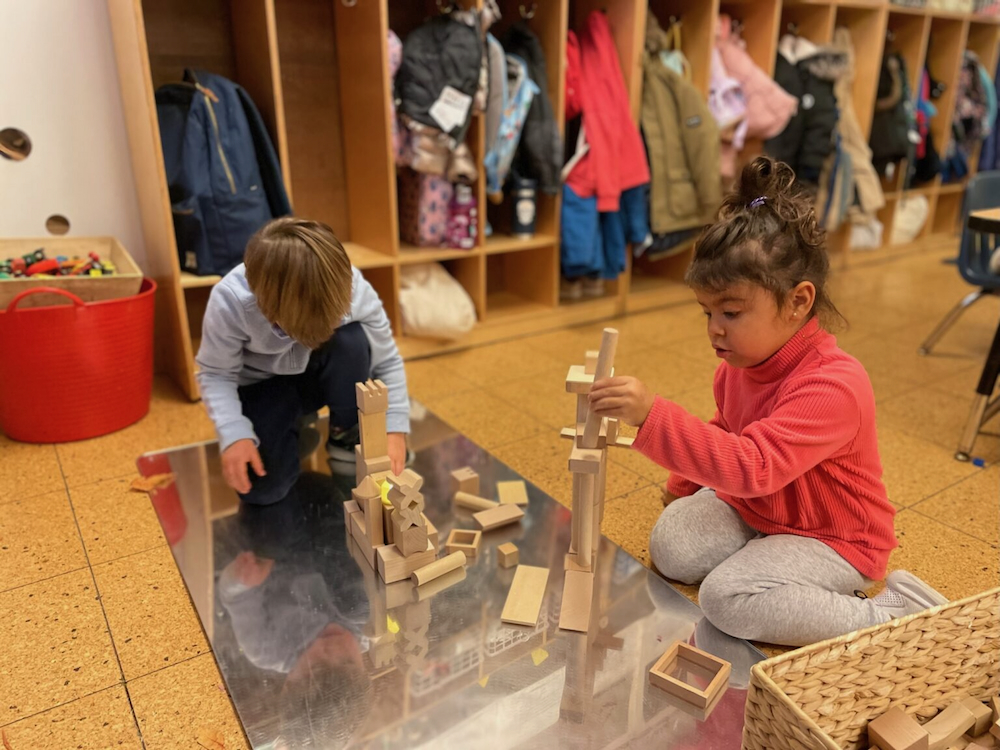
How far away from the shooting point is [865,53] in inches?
133

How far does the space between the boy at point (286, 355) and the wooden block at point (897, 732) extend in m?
0.82

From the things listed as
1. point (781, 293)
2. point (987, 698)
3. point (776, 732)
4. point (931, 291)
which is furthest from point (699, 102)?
point (776, 732)

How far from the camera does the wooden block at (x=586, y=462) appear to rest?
1.06m

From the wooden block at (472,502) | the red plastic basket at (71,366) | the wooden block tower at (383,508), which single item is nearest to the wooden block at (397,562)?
the wooden block tower at (383,508)

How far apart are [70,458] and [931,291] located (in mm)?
3274

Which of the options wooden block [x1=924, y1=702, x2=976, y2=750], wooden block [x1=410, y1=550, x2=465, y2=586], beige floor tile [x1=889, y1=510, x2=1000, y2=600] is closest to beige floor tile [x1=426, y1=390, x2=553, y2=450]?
wooden block [x1=410, y1=550, x2=465, y2=586]

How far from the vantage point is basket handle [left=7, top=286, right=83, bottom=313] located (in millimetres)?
1576

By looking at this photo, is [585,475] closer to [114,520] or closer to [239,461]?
[239,461]

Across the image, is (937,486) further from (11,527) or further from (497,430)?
(11,527)

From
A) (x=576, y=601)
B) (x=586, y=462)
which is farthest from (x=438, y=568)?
(x=586, y=462)

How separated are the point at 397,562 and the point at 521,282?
1.73m

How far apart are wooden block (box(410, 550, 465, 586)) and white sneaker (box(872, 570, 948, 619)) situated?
0.65 metres

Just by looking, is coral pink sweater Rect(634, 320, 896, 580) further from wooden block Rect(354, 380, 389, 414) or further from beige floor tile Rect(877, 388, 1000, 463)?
beige floor tile Rect(877, 388, 1000, 463)

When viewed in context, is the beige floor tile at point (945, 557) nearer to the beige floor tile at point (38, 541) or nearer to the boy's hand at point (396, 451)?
the boy's hand at point (396, 451)
